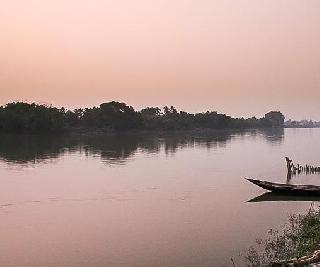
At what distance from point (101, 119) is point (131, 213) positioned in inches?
2573

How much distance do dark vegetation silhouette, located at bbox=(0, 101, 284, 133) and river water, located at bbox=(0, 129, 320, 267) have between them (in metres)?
34.1

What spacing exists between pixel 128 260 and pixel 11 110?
6090 cm

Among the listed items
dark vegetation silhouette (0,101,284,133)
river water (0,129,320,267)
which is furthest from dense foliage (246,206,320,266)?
dark vegetation silhouette (0,101,284,133)

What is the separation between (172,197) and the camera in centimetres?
2133

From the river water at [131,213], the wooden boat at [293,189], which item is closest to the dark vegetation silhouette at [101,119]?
the river water at [131,213]

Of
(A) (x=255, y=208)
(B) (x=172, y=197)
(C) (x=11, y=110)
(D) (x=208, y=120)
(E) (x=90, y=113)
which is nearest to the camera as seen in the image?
(A) (x=255, y=208)

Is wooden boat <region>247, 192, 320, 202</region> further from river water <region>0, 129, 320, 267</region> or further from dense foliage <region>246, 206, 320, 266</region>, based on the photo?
dense foliage <region>246, 206, 320, 266</region>

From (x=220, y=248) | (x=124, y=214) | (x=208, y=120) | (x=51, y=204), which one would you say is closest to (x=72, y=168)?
(x=51, y=204)

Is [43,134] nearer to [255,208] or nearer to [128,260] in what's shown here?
[255,208]

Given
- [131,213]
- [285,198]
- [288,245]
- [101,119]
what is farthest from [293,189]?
[101,119]

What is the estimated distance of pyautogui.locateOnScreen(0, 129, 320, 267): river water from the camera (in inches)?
478

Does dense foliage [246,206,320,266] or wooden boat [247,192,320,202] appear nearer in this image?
dense foliage [246,206,320,266]

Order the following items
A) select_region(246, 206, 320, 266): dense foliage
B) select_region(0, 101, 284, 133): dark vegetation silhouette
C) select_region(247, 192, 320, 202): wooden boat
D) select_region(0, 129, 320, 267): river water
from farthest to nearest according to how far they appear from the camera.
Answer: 1. select_region(0, 101, 284, 133): dark vegetation silhouette
2. select_region(247, 192, 320, 202): wooden boat
3. select_region(0, 129, 320, 267): river water
4. select_region(246, 206, 320, 266): dense foliage

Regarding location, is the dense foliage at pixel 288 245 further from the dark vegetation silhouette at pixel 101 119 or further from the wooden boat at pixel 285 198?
the dark vegetation silhouette at pixel 101 119
